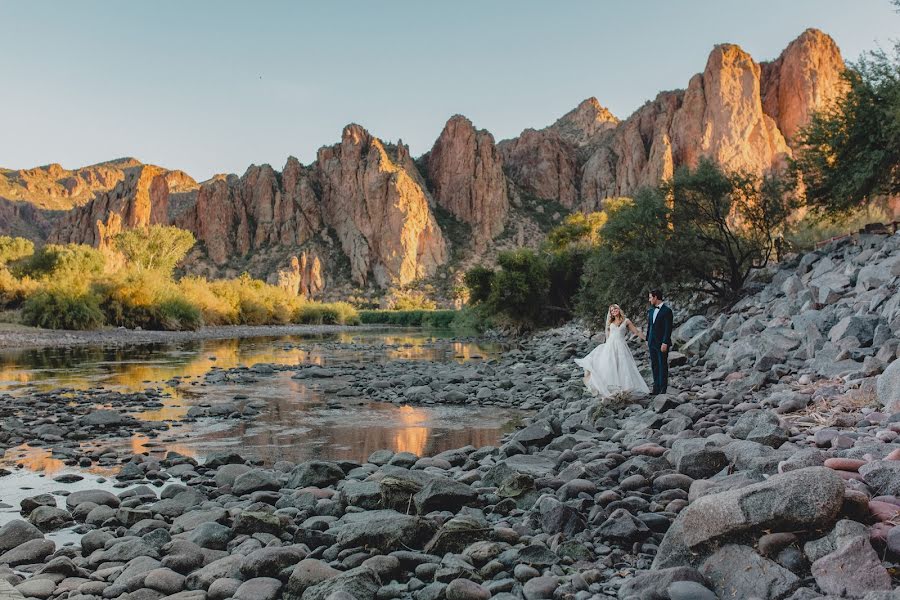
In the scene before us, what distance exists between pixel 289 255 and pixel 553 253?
81.1m

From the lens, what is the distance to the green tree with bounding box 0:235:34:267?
67.5m

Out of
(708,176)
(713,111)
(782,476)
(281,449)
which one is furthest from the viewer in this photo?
(713,111)

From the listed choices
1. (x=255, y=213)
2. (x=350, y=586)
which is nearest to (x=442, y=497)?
(x=350, y=586)

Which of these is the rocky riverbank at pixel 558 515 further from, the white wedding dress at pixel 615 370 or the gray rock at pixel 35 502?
the white wedding dress at pixel 615 370

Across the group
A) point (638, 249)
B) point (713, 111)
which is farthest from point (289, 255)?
point (638, 249)

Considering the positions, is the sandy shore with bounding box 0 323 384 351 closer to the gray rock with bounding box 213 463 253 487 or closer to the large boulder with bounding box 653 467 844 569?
the gray rock with bounding box 213 463 253 487

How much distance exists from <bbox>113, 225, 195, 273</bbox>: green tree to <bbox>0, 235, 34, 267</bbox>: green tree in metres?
10.6

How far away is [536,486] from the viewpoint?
598cm

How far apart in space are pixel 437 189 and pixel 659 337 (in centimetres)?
13138

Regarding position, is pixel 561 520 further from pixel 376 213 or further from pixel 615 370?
pixel 376 213

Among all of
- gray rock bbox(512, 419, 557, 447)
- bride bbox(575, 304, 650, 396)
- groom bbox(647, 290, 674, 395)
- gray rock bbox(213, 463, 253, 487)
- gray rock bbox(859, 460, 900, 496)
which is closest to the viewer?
gray rock bbox(859, 460, 900, 496)

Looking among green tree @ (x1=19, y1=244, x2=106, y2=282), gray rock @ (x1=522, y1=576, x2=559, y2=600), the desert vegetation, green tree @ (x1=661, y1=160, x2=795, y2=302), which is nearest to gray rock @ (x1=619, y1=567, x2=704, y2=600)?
gray rock @ (x1=522, y1=576, x2=559, y2=600)

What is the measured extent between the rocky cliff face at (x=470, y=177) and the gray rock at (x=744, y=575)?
119m

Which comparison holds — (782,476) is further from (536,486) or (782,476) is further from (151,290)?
(151,290)
